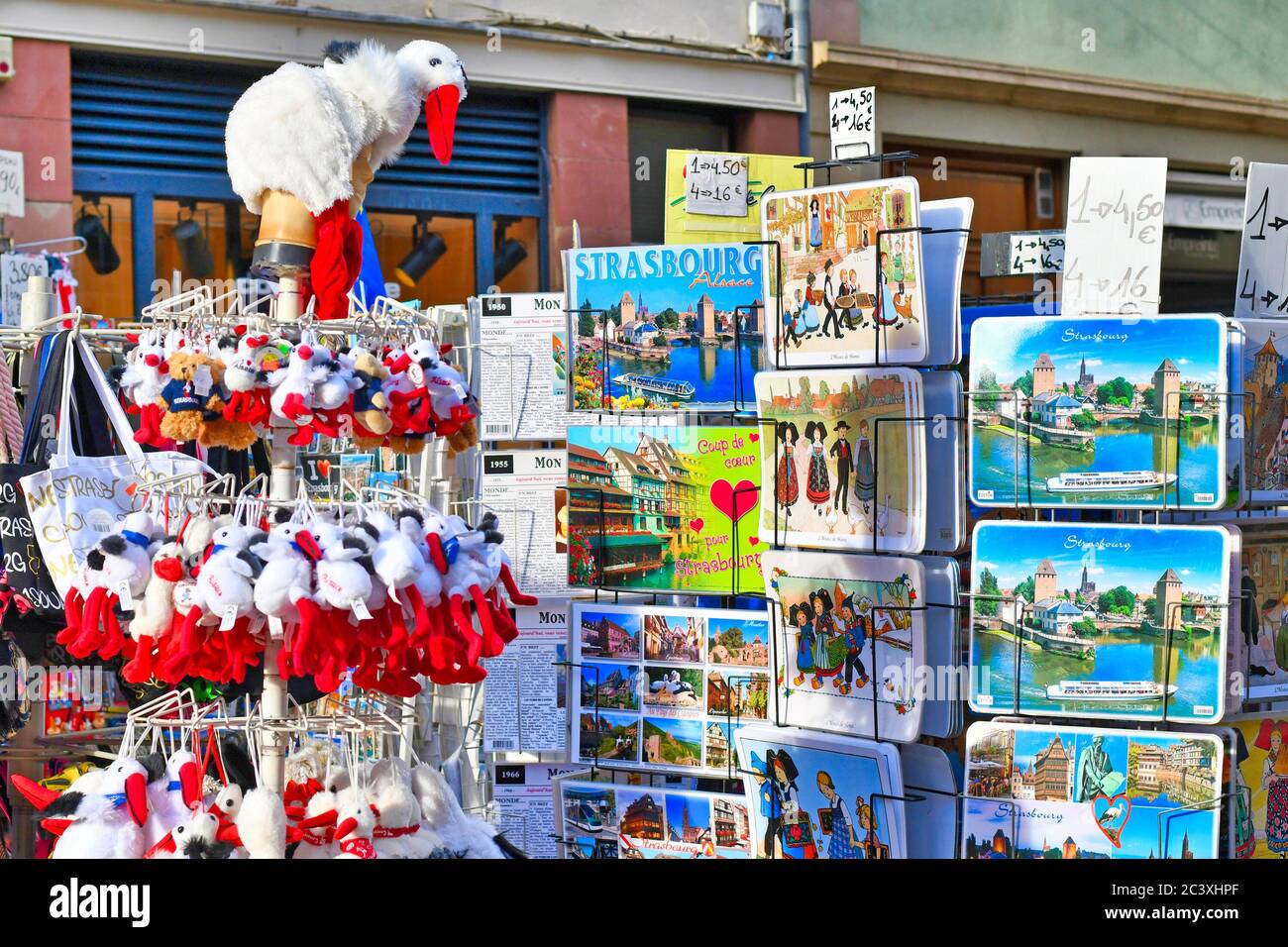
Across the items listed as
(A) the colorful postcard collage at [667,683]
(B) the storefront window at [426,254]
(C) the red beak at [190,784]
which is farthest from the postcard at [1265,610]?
(B) the storefront window at [426,254]

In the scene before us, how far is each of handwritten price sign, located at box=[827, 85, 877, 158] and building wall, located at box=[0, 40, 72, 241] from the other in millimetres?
4896

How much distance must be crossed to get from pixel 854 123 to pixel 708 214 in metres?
0.65

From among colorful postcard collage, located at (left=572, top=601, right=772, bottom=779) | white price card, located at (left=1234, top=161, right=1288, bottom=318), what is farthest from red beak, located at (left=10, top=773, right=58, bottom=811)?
→ white price card, located at (left=1234, top=161, right=1288, bottom=318)

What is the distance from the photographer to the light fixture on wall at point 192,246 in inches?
332

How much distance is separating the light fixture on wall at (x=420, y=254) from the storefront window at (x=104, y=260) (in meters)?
1.50

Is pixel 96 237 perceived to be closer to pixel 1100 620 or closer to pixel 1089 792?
pixel 1100 620

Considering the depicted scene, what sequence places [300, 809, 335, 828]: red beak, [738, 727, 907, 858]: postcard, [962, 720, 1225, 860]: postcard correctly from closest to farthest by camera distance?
[300, 809, 335, 828]: red beak, [962, 720, 1225, 860]: postcard, [738, 727, 907, 858]: postcard

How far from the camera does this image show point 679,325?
468 centimetres

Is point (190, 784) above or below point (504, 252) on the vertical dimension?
below

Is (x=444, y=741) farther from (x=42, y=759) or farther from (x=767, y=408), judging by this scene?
(x=767, y=408)

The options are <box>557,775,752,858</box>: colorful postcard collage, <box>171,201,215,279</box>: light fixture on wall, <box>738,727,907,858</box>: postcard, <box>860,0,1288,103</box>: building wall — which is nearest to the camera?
<box>738,727,907,858</box>: postcard

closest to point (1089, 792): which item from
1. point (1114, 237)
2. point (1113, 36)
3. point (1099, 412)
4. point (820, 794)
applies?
point (820, 794)

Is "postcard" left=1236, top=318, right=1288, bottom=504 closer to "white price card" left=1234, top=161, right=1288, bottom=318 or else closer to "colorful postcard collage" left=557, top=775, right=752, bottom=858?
"white price card" left=1234, top=161, right=1288, bottom=318

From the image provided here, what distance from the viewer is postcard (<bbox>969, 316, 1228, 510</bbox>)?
3.81 m
